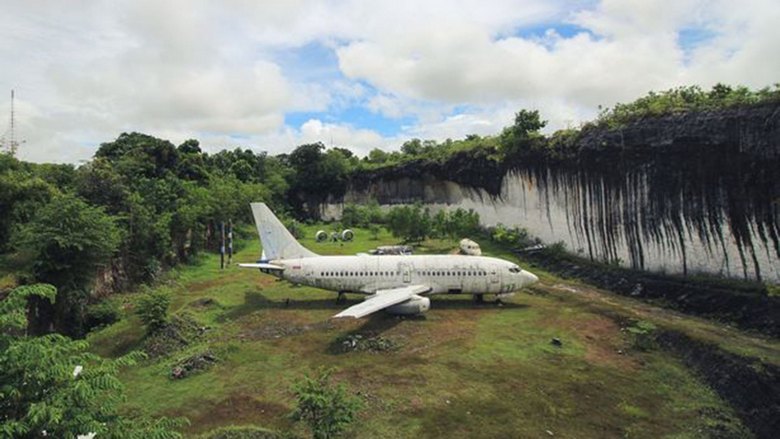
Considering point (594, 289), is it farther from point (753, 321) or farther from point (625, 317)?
point (753, 321)

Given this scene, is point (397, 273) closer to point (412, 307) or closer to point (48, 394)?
point (412, 307)

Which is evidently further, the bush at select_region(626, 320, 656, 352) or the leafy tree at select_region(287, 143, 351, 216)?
the leafy tree at select_region(287, 143, 351, 216)

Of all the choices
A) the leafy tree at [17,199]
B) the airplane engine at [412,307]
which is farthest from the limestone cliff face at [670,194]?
the leafy tree at [17,199]

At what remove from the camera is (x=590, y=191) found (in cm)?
3684

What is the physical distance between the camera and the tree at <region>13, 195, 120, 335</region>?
23.0 metres

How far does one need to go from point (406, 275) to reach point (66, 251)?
16.9m

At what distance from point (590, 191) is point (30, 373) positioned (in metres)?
35.8

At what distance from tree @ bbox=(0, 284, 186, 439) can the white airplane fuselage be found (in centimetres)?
1983

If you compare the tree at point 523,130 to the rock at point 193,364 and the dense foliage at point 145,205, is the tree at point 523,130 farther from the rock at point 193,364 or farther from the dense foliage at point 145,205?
the rock at point 193,364

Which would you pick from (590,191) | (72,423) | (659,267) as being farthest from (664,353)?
(72,423)

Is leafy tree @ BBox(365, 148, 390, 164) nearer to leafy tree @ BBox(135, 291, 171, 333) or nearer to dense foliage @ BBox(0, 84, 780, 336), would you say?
dense foliage @ BBox(0, 84, 780, 336)

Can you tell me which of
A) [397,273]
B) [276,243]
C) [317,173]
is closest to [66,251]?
[276,243]

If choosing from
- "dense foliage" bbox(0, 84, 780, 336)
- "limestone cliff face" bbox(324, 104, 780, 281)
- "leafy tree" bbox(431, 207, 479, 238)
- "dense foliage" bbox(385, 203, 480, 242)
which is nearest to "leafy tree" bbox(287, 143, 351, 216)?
"dense foliage" bbox(0, 84, 780, 336)

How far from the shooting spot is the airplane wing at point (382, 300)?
22177 mm
